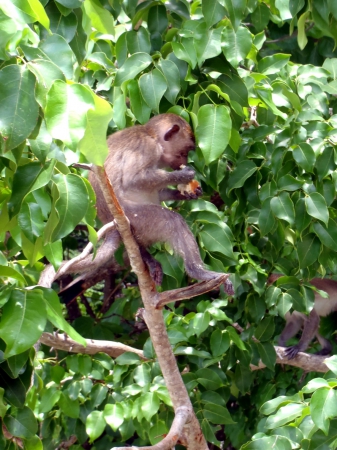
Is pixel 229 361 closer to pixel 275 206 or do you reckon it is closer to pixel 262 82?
pixel 275 206

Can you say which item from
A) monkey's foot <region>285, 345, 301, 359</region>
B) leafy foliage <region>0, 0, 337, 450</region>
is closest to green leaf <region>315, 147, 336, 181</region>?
leafy foliage <region>0, 0, 337, 450</region>

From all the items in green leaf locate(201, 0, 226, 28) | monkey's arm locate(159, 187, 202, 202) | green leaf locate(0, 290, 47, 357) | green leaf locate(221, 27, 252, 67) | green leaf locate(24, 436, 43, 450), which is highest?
green leaf locate(201, 0, 226, 28)

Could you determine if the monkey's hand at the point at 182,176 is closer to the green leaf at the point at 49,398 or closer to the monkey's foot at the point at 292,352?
the green leaf at the point at 49,398

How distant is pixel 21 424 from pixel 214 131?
1.32m

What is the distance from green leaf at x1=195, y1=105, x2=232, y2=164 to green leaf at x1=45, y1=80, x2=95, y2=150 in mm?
1272

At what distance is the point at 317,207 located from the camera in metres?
3.06

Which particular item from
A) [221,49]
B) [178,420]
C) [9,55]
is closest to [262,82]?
[221,49]

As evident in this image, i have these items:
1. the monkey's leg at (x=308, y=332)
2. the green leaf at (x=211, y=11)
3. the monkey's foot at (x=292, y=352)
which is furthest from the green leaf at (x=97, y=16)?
the monkey's leg at (x=308, y=332)

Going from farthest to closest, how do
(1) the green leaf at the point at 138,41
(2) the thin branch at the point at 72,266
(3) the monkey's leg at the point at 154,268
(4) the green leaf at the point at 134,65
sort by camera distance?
1. (3) the monkey's leg at the point at 154,268
2. (2) the thin branch at the point at 72,266
3. (1) the green leaf at the point at 138,41
4. (4) the green leaf at the point at 134,65

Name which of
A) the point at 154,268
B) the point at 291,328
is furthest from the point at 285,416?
the point at 291,328

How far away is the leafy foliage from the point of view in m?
1.62

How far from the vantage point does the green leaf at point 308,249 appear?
324 cm

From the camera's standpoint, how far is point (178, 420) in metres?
2.82

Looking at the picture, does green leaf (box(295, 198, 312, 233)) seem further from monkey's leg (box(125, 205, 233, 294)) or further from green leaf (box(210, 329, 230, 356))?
green leaf (box(210, 329, 230, 356))
